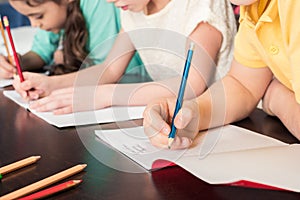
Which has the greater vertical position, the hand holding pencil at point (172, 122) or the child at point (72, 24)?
the child at point (72, 24)

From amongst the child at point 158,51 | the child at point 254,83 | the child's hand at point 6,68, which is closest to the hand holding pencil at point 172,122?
the child at point 254,83

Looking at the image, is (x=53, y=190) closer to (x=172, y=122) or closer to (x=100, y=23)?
(x=172, y=122)

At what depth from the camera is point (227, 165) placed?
0.62 meters

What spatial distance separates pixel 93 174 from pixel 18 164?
0.34ft

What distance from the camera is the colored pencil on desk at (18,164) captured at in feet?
2.04

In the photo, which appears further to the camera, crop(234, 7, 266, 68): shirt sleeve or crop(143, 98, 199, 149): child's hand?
crop(234, 7, 266, 68): shirt sleeve

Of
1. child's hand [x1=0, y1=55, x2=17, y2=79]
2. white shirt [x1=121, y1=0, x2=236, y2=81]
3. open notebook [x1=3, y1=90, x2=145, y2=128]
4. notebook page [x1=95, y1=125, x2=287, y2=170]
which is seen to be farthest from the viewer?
child's hand [x1=0, y1=55, x2=17, y2=79]

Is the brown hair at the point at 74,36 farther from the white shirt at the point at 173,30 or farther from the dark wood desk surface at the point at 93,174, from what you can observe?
the dark wood desk surface at the point at 93,174

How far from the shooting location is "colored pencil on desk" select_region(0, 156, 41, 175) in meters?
0.62

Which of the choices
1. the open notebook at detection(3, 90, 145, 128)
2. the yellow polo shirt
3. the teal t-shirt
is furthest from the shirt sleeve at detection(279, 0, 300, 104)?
the teal t-shirt

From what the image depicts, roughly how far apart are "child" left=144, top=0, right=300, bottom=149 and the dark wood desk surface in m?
0.04

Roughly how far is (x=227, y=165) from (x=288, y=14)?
8.9 inches

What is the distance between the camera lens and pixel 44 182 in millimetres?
583

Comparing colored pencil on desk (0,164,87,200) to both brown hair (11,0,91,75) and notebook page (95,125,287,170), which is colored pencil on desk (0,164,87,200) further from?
brown hair (11,0,91,75)
